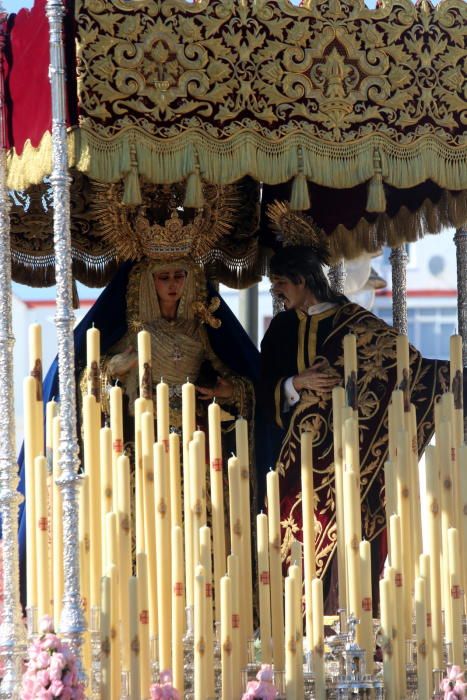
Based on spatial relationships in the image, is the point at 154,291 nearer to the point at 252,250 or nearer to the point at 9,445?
the point at 252,250

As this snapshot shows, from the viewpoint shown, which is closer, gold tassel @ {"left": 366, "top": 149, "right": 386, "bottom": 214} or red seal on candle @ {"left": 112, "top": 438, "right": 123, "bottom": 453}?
red seal on candle @ {"left": 112, "top": 438, "right": 123, "bottom": 453}

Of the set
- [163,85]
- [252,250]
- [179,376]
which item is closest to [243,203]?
[252,250]

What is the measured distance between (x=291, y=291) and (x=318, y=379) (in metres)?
0.52

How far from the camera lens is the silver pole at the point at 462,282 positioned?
933 centimetres

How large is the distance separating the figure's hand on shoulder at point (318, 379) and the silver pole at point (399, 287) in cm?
84

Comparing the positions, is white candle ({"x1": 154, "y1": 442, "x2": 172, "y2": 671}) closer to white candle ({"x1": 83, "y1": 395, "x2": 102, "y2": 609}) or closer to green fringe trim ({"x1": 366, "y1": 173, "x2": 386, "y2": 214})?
white candle ({"x1": 83, "y1": 395, "x2": 102, "y2": 609})

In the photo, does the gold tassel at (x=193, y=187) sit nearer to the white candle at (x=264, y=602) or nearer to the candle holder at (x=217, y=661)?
the white candle at (x=264, y=602)

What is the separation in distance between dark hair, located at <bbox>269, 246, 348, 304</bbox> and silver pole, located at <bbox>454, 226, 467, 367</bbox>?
1.84 ft

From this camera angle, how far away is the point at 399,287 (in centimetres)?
979

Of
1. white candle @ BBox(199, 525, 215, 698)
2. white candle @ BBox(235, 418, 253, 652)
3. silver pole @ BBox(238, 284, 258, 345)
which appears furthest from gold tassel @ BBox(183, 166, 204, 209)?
silver pole @ BBox(238, 284, 258, 345)

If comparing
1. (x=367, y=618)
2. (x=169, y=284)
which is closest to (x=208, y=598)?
(x=367, y=618)

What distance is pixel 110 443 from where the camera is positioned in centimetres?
780

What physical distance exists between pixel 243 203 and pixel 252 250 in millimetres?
329

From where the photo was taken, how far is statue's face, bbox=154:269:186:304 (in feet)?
30.2
